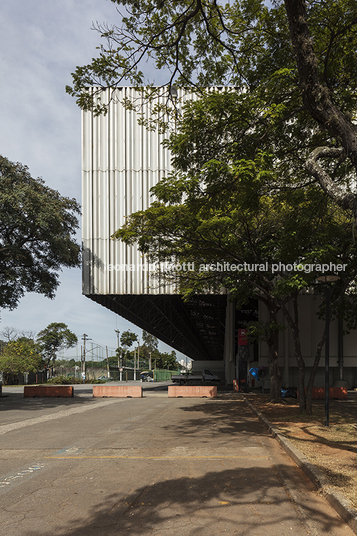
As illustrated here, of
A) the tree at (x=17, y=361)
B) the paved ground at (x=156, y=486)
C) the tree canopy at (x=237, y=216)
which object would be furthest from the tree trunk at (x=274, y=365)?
the tree at (x=17, y=361)

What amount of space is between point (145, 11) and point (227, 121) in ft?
9.19

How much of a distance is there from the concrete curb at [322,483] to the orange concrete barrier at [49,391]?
→ 18.2 meters

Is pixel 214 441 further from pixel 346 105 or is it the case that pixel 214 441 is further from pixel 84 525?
pixel 346 105

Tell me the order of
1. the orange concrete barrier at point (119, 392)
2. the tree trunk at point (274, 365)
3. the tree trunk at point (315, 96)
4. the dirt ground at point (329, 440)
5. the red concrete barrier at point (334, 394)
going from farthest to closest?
the orange concrete barrier at point (119, 392) < the red concrete barrier at point (334, 394) < the tree trunk at point (274, 365) < the tree trunk at point (315, 96) < the dirt ground at point (329, 440)

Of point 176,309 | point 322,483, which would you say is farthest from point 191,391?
point 322,483

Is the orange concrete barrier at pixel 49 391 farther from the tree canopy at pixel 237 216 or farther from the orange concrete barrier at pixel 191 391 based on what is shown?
the tree canopy at pixel 237 216

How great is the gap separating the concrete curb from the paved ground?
100mm

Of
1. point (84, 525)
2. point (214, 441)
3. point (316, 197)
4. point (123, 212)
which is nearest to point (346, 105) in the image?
point (316, 197)

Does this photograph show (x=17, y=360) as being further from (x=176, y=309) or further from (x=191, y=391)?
(x=191, y=391)

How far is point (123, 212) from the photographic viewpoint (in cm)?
3102

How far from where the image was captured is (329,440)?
9.01 metres

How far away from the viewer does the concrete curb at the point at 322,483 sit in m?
4.51

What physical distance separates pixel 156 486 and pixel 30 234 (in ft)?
72.9

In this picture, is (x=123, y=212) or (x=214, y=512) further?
(x=123, y=212)
